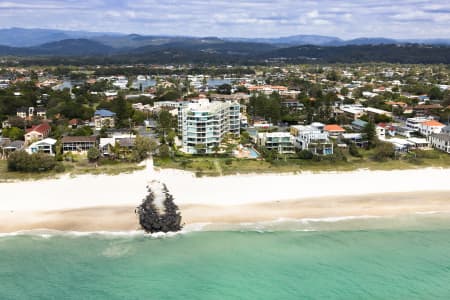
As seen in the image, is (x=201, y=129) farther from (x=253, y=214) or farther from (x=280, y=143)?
(x=253, y=214)

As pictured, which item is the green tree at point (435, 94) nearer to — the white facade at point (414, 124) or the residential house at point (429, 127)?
the white facade at point (414, 124)

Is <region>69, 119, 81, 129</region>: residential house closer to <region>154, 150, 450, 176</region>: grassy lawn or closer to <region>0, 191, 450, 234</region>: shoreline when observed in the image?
<region>154, 150, 450, 176</region>: grassy lawn

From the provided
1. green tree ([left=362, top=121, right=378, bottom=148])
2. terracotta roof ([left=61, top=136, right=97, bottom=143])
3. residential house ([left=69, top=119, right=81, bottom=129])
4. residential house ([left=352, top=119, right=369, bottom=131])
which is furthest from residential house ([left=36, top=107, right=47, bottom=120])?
green tree ([left=362, top=121, right=378, bottom=148])

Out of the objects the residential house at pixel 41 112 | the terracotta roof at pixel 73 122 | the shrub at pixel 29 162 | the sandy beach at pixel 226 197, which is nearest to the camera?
the sandy beach at pixel 226 197

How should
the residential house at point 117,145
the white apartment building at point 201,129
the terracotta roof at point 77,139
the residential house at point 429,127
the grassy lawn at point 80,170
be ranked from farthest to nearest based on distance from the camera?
the residential house at point 429,127 < the terracotta roof at point 77,139 < the white apartment building at point 201,129 < the residential house at point 117,145 < the grassy lawn at point 80,170

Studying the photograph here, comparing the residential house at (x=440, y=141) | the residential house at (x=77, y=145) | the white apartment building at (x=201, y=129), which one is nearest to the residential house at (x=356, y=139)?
the residential house at (x=440, y=141)

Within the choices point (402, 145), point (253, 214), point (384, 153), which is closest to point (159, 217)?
point (253, 214)

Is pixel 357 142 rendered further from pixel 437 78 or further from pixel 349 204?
pixel 437 78
